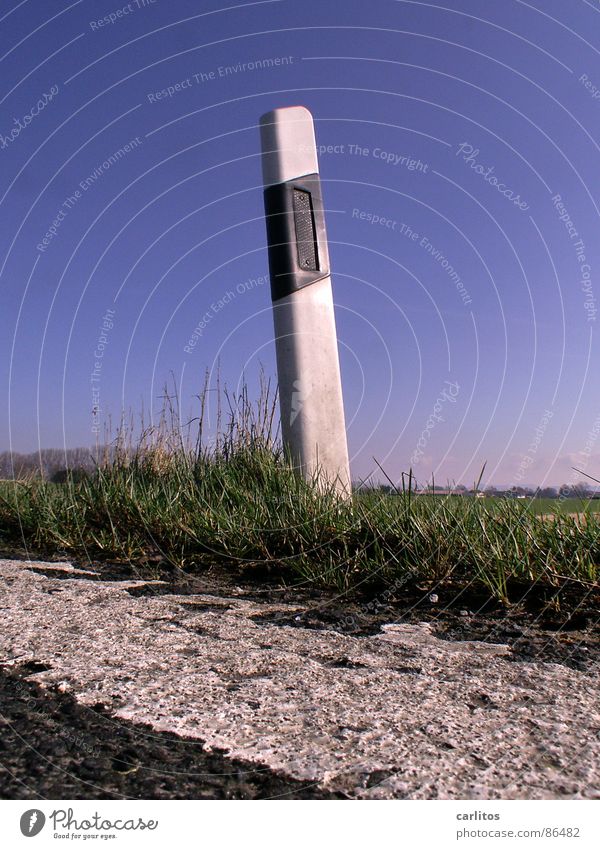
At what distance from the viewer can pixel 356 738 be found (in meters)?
1.08

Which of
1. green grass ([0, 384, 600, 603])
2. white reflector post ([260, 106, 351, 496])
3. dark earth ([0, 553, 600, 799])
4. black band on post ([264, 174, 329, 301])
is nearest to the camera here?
dark earth ([0, 553, 600, 799])

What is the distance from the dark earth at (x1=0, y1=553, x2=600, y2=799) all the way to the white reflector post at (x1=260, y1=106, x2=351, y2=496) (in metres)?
1.54

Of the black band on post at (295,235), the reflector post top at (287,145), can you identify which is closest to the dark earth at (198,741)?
the black band on post at (295,235)

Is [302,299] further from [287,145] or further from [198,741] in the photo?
[198,741]

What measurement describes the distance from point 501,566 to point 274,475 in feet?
5.51

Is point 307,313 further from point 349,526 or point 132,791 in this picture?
point 132,791

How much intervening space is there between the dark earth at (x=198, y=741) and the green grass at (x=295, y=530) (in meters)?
0.07

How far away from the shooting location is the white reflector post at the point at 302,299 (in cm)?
392

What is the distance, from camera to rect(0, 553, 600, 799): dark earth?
0.96 metres

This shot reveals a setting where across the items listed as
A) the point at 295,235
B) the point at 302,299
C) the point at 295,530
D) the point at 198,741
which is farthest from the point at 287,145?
the point at 198,741

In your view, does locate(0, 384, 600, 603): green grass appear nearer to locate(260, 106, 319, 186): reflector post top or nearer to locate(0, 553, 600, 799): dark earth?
locate(0, 553, 600, 799): dark earth

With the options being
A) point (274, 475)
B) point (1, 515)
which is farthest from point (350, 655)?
point (1, 515)

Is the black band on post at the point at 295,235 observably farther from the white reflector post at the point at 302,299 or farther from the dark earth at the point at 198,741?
the dark earth at the point at 198,741

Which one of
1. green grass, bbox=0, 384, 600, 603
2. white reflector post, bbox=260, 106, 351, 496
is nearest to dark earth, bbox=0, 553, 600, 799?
green grass, bbox=0, 384, 600, 603
